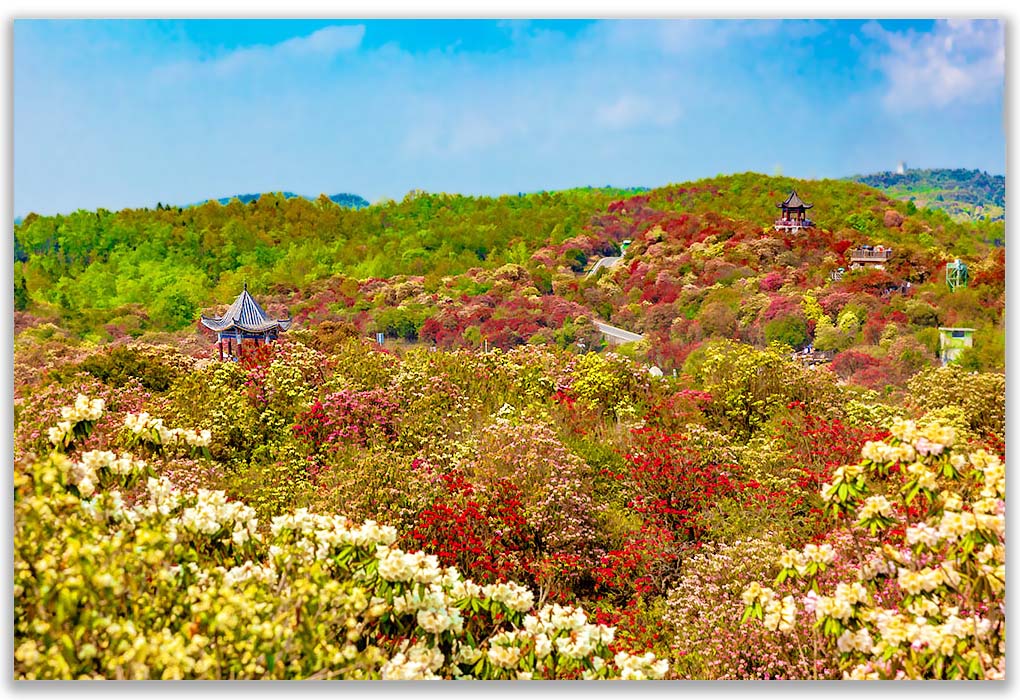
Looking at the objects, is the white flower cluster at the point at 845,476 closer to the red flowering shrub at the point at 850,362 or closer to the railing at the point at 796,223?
the red flowering shrub at the point at 850,362

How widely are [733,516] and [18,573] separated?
3172 millimetres

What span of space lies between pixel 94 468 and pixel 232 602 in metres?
0.77

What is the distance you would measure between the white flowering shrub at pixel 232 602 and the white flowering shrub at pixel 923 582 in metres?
0.60

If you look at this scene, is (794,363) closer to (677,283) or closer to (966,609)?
(677,283)

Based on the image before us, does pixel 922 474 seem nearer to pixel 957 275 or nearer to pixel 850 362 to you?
pixel 957 275

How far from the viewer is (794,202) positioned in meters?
4.84

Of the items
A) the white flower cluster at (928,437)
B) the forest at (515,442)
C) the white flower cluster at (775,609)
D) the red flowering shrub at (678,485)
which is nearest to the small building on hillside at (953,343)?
the forest at (515,442)

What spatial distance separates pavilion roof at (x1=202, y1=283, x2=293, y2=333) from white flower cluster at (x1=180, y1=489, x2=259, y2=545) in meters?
2.08

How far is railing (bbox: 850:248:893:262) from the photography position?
191 inches

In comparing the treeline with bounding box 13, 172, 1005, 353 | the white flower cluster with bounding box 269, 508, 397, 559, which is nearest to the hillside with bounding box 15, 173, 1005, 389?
the treeline with bounding box 13, 172, 1005, 353

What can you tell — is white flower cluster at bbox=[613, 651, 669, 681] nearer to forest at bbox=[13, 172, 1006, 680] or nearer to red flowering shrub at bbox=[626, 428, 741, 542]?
forest at bbox=[13, 172, 1006, 680]

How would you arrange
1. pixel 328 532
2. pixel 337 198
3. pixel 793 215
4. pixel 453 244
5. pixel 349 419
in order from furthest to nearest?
pixel 349 419, pixel 453 244, pixel 793 215, pixel 337 198, pixel 328 532

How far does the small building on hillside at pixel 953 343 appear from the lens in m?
4.07

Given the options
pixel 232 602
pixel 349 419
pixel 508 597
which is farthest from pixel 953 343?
pixel 232 602
